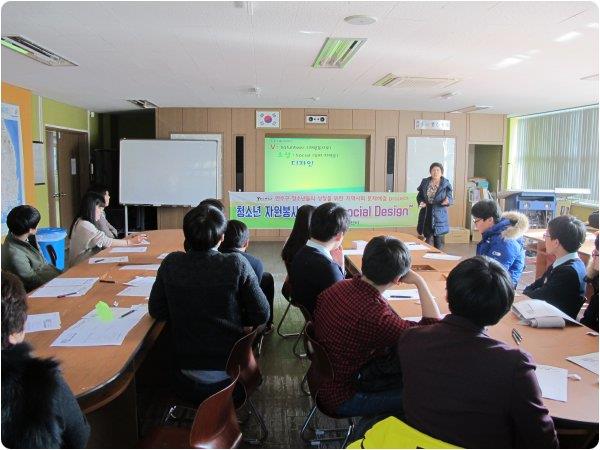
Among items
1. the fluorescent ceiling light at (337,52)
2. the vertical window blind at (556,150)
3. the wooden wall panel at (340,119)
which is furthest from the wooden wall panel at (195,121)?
the vertical window blind at (556,150)

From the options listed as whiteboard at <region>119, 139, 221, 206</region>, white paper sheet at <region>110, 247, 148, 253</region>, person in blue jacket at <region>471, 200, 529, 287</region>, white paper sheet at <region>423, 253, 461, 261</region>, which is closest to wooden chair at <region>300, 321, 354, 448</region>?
person in blue jacket at <region>471, 200, 529, 287</region>

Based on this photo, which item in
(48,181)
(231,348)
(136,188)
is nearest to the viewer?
(231,348)

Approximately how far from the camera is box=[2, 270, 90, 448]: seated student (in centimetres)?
110

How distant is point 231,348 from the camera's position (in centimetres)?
208

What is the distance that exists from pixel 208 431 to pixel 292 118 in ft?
24.3

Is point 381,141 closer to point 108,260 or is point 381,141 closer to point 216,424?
point 108,260

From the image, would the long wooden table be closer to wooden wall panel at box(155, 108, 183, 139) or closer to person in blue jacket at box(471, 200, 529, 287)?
person in blue jacket at box(471, 200, 529, 287)

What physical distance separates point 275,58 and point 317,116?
4227 millimetres

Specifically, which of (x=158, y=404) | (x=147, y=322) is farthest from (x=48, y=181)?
(x=147, y=322)

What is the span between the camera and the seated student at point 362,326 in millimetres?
1827

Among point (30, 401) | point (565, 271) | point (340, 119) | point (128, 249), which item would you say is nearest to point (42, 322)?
point (30, 401)

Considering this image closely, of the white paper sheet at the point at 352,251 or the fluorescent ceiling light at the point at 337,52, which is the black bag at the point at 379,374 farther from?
the fluorescent ceiling light at the point at 337,52

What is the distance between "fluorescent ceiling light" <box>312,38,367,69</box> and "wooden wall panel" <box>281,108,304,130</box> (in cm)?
374

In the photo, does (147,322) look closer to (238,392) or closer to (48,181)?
(238,392)
